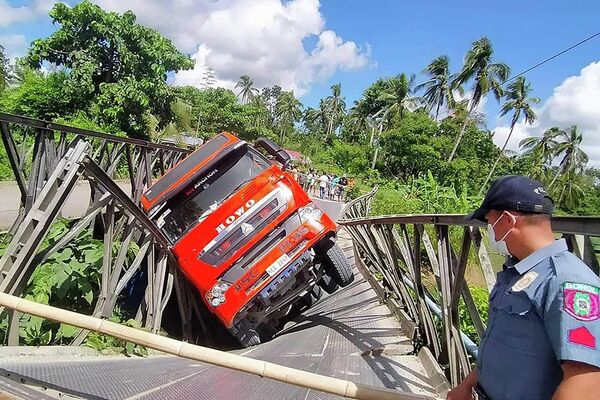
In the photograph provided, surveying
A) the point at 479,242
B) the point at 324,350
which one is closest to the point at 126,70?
the point at 324,350

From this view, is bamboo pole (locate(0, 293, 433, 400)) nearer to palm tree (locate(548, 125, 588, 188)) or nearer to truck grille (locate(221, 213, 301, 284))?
truck grille (locate(221, 213, 301, 284))

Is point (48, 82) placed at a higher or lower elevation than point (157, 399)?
higher

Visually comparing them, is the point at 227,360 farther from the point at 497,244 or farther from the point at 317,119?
the point at 317,119

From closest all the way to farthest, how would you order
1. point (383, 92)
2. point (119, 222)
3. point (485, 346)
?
point (485, 346) → point (119, 222) → point (383, 92)

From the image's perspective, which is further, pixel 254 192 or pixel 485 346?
pixel 254 192

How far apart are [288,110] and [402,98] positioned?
86.9 ft

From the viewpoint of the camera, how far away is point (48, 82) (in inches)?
785

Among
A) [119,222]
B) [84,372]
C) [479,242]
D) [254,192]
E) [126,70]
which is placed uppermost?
[126,70]

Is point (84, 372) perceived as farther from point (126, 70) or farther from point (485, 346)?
point (126, 70)

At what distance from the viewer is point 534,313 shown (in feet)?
4.31

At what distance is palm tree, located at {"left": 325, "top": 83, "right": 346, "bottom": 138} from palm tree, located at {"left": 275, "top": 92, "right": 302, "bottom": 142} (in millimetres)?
5181

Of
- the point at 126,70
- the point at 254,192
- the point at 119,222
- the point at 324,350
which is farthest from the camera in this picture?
the point at 126,70

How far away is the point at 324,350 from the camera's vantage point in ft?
13.5

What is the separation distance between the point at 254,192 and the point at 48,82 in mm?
19105
